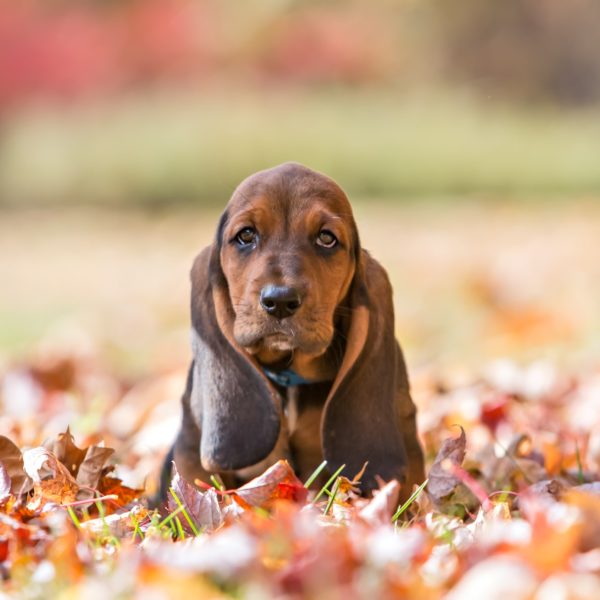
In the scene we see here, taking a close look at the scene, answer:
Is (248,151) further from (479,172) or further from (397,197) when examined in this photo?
(479,172)

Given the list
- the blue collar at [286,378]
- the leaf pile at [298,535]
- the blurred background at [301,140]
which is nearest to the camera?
the leaf pile at [298,535]

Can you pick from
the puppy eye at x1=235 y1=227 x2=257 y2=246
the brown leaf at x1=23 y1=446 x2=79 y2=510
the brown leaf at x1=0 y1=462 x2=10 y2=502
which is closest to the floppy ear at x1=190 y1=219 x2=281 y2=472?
the puppy eye at x1=235 y1=227 x2=257 y2=246

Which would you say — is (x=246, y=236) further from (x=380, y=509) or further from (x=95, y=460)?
(x=380, y=509)

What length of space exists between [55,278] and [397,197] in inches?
310

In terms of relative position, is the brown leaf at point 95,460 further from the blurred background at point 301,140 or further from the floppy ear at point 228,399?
the blurred background at point 301,140

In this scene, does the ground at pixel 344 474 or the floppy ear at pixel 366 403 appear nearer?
the ground at pixel 344 474

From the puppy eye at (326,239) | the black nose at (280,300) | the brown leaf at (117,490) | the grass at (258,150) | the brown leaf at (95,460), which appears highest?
the puppy eye at (326,239)

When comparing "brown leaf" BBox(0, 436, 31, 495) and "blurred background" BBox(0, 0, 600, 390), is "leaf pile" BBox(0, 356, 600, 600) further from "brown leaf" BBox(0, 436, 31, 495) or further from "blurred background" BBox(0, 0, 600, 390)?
"blurred background" BBox(0, 0, 600, 390)

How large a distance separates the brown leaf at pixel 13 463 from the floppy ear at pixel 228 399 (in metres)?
0.59

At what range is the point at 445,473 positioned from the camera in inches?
160

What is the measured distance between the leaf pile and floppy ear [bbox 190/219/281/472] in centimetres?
15

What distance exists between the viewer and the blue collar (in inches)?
167

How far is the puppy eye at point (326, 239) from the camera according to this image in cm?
412

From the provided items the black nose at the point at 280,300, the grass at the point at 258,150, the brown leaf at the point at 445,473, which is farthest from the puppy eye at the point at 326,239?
the grass at the point at 258,150
